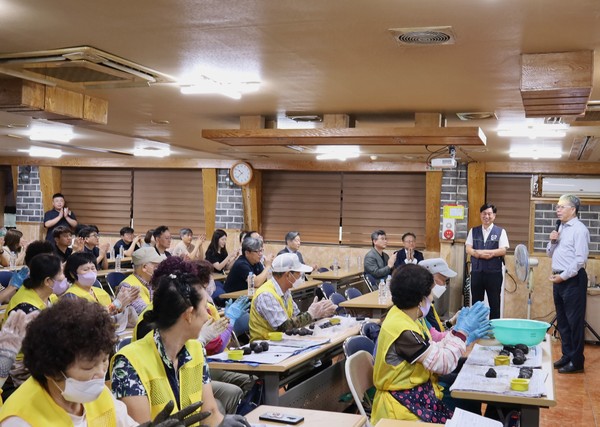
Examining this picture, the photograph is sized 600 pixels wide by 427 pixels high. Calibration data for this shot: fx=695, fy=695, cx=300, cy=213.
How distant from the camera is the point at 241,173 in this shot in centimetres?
1278

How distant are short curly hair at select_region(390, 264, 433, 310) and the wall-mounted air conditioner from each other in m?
8.16

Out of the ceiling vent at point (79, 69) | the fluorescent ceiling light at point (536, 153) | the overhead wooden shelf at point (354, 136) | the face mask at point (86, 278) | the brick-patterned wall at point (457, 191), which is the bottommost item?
the face mask at point (86, 278)

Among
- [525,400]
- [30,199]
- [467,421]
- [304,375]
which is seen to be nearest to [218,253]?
[304,375]

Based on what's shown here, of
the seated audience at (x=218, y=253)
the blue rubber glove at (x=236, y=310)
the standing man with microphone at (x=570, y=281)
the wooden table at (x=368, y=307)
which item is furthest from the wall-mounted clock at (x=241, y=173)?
the blue rubber glove at (x=236, y=310)

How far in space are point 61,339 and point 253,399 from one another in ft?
7.64

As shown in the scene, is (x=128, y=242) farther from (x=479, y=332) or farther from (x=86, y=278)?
(x=479, y=332)

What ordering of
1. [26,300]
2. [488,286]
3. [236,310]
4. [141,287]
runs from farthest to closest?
1. [488,286]
2. [141,287]
3. [236,310]
4. [26,300]

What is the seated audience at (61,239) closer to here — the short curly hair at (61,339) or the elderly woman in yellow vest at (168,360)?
the elderly woman in yellow vest at (168,360)

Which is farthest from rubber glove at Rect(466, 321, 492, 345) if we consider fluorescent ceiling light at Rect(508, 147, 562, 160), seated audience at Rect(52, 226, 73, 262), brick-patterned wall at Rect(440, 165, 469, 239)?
brick-patterned wall at Rect(440, 165, 469, 239)

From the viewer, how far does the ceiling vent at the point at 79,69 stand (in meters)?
4.68

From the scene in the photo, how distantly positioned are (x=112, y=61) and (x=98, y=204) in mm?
9951

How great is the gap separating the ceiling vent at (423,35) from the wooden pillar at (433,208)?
7897 millimetres

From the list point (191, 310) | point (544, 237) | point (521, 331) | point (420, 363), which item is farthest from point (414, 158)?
point (191, 310)

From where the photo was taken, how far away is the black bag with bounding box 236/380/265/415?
4.21 m
